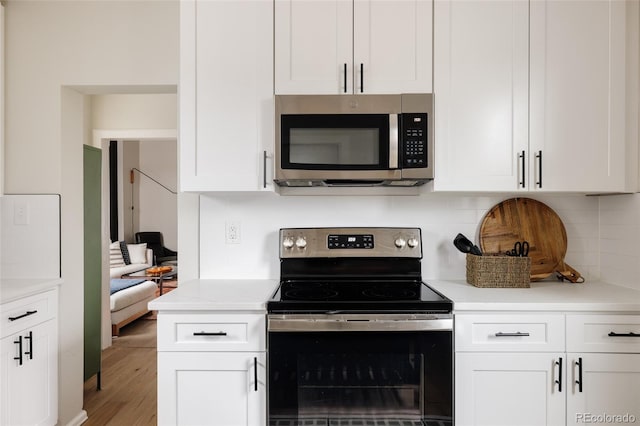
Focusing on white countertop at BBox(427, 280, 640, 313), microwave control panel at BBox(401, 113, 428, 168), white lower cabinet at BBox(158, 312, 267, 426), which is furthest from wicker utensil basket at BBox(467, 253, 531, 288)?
white lower cabinet at BBox(158, 312, 267, 426)

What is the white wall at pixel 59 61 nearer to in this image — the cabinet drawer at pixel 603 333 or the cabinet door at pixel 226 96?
the cabinet door at pixel 226 96

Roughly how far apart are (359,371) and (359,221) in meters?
0.82

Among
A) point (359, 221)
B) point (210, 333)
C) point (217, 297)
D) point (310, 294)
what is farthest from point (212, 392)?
point (359, 221)

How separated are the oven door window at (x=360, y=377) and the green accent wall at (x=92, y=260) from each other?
2.00 meters

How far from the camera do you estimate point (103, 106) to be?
3.50 meters

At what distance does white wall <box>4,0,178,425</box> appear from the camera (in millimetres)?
2254

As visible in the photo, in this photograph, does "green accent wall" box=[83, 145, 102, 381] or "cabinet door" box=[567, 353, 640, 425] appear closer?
"cabinet door" box=[567, 353, 640, 425]

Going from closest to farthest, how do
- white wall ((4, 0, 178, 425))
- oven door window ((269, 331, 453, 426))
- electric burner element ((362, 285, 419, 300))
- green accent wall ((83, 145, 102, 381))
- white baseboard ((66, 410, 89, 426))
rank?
1. oven door window ((269, 331, 453, 426))
2. electric burner element ((362, 285, 419, 300))
3. white wall ((4, 0, 178, 425))
4. white baseboard ((66, 410, 89, 426))
5. green accent wall ((83, 145, 102, 381))

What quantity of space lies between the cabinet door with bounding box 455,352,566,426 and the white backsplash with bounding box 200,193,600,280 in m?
0.61

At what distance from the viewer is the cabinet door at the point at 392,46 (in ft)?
6.03

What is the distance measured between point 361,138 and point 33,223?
188 cm

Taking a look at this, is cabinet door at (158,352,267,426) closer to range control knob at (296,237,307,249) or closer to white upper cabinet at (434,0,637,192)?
range control knob at (296,237,307,249)

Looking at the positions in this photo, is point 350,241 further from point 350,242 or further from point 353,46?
point 353,46

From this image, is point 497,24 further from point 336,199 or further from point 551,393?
point 551,393
